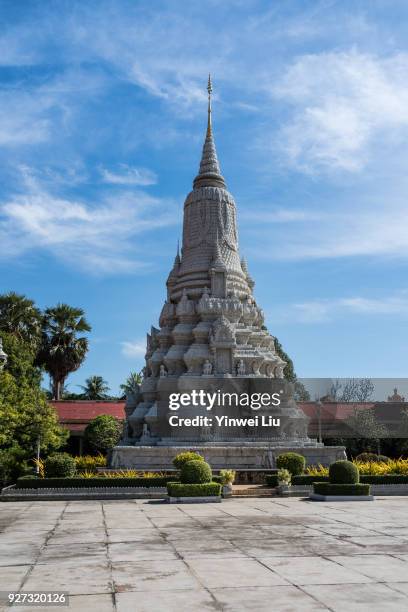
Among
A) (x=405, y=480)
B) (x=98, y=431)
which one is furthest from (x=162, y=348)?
(x=405, y=480)

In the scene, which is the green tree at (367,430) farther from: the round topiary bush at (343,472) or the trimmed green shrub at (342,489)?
the round topiary bush at (343,472)

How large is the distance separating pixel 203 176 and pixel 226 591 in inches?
1644

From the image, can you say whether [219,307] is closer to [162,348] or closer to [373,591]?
[162,348]

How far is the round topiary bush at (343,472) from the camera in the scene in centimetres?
2578

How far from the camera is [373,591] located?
31.6 feet

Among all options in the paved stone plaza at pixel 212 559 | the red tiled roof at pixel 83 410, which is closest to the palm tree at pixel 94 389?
the red tiled roof at pixel 83 410

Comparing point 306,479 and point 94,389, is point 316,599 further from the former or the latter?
point 94,389

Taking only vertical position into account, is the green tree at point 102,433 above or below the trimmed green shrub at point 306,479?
above

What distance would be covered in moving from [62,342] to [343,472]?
35.2 m

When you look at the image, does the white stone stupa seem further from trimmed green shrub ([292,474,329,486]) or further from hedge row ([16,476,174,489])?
hedge row ([16,476,174,489])

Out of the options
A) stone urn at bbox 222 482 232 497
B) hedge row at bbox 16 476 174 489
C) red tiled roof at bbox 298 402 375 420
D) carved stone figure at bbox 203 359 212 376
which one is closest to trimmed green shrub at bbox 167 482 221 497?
stone urn at bbox 222 482 232 497

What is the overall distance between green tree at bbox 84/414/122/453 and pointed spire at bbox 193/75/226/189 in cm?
1939

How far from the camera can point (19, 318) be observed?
50562 millimetres

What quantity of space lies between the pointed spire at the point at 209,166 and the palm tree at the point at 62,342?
54.9 ft
